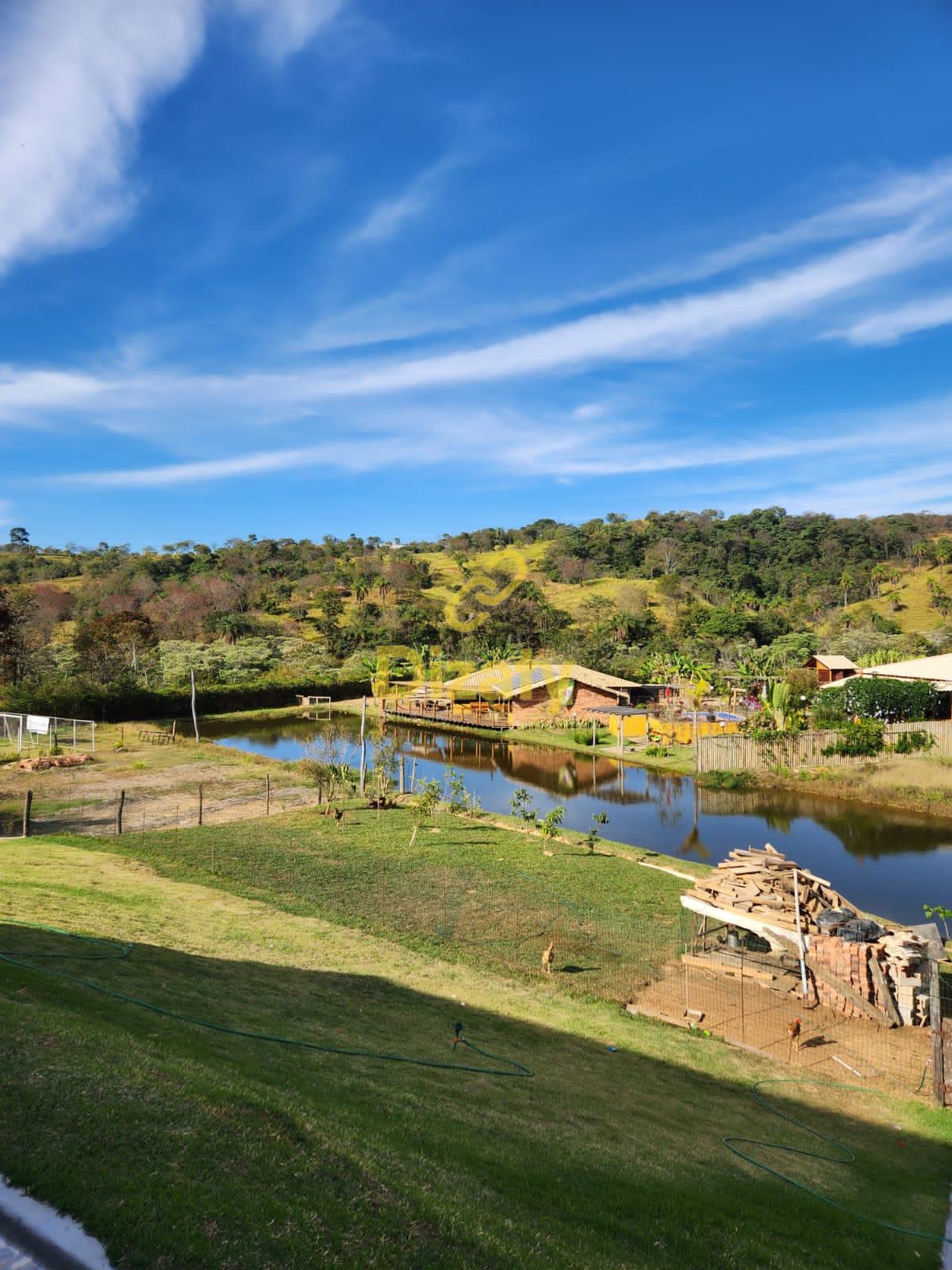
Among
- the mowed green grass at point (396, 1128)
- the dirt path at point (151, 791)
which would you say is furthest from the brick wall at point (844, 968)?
the dirt path at point (151, 791)

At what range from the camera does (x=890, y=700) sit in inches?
1319

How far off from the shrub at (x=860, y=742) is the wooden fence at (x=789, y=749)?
0.17 metres

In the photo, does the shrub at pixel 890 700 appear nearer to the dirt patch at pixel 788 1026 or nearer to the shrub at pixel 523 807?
the shrub at pixel 523 807

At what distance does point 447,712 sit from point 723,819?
25.5m

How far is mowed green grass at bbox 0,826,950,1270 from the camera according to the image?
14.2 ft

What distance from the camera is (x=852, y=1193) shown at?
695cm

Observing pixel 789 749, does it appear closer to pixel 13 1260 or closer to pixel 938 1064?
pixel 938 1064

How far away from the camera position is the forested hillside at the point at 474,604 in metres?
55.4

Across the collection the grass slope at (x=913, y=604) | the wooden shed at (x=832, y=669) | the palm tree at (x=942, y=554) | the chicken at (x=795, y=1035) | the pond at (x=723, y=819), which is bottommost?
the pond at (x=723, y=819)

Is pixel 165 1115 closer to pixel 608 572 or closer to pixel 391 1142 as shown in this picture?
pixel 391 1142

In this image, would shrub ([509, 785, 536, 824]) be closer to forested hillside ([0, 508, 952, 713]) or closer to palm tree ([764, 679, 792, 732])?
palm tree ([764, 679, 792, 732])

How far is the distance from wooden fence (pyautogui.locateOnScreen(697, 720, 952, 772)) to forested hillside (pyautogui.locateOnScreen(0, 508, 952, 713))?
20.6 meters

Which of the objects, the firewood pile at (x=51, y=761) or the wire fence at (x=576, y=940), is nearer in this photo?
the wire fence at (x=576, y=940)

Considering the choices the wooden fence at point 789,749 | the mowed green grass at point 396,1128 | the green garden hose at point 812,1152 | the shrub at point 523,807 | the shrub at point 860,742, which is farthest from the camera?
the wooden fence at point 789,749
